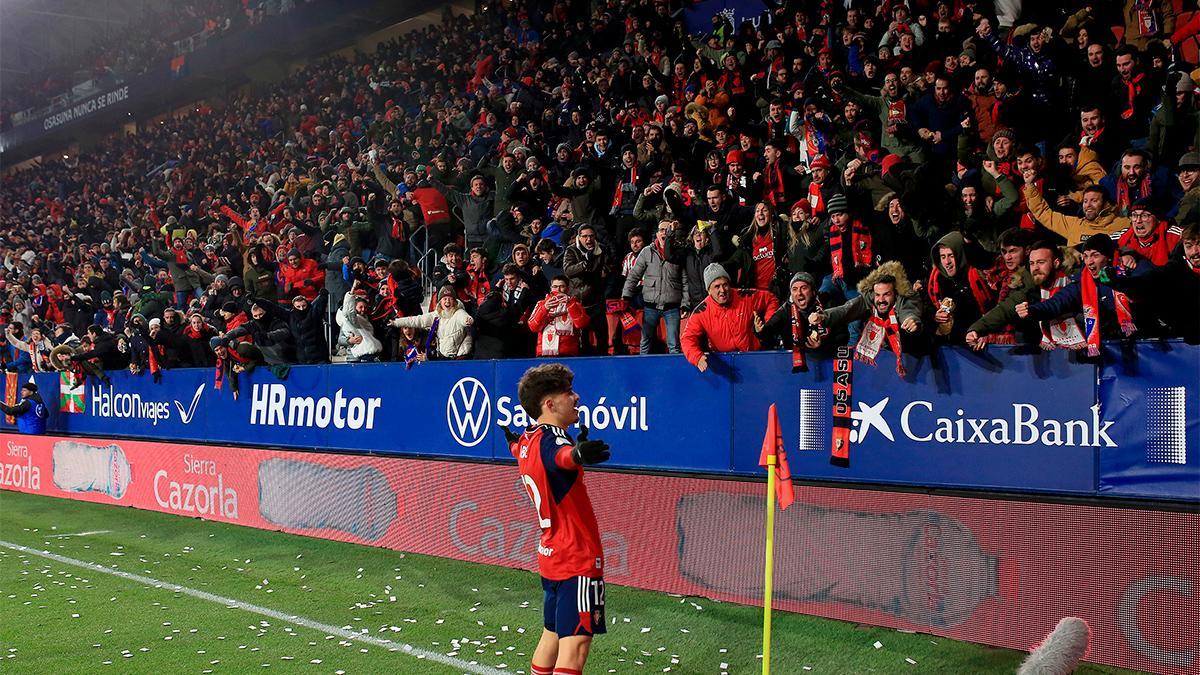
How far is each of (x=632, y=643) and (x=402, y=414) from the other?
5.09 metres

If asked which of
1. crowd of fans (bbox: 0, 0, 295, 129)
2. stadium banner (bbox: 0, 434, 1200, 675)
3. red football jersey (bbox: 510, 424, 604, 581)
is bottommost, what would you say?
stadium banner (bbox: 0, 434, 1200, 675)

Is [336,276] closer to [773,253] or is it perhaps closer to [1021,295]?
[773,253]

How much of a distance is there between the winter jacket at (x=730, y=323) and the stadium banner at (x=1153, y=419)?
296 cm

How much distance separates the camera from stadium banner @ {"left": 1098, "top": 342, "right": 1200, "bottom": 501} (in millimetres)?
6008

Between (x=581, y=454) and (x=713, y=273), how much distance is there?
15.1 feet

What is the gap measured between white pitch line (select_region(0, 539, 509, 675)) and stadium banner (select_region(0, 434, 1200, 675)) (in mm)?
2027

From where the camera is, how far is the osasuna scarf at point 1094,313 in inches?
246

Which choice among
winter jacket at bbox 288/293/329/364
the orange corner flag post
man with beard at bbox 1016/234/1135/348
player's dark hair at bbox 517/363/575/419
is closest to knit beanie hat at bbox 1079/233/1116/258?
man with beard at bbox 1016/234/1135/348

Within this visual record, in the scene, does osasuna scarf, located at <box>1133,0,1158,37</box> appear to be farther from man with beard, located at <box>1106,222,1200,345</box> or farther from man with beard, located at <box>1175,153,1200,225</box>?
man with beard, located at <box>1106,222,1200,345</box>

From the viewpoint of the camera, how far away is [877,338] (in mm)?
7352

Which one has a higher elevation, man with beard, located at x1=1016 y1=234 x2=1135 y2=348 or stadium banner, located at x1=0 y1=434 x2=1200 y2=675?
man with beard, located at x1=1016 y1=234 x2=1135 y2=348

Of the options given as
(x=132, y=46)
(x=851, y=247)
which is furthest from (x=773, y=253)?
(x=132, y=46)

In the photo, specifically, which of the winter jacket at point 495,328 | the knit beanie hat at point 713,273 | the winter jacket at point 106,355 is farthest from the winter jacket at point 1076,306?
the winter jacket at point 106,355

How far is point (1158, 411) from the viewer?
6.14 m
